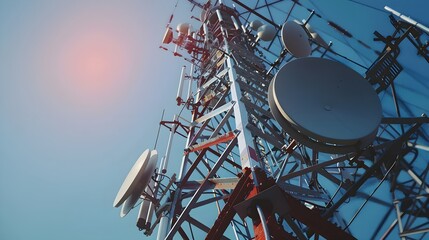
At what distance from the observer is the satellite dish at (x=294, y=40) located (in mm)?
7543

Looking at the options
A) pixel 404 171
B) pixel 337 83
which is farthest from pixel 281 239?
pixel 404 171

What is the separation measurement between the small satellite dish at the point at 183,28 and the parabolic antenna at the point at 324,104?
9.25m

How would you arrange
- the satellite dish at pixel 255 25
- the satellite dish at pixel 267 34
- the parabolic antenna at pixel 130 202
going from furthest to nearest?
the satellite dish at pixel 255 25 < the satellite dish at pixel 267 34 < the parabolic antenna at pixel 130 202

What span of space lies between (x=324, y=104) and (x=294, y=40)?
11.6ft

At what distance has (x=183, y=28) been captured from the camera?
13.3m

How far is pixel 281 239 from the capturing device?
3334 millimetres

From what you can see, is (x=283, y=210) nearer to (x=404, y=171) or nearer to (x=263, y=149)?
(x=404, y=171)

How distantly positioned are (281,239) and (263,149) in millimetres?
5056

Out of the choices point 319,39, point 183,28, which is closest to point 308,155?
point 319,39

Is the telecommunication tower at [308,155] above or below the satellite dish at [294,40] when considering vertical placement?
below

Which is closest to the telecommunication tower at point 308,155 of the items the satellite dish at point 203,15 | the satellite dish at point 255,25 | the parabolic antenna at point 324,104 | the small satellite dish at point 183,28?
the parabolic antenna at point 324,104

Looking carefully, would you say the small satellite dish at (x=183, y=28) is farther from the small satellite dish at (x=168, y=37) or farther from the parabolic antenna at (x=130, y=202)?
the parabolic antenna at (x=130, y=202)

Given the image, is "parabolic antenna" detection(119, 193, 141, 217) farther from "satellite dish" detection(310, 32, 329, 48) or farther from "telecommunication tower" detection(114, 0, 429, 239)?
"satellite dish" detection(310, 32, 329, 48)

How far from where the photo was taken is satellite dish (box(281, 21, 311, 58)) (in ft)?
24.7
